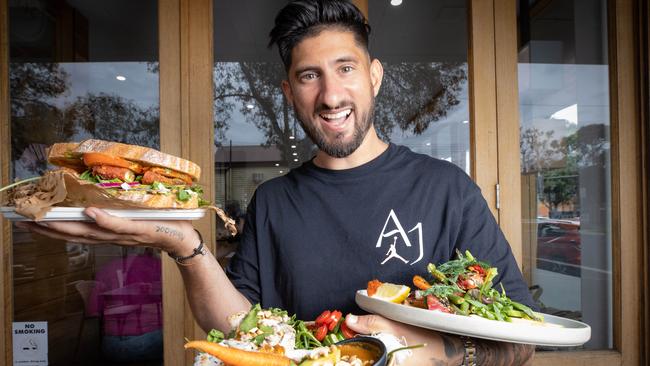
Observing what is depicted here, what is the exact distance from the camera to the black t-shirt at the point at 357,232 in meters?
1.58

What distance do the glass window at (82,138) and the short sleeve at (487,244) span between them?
7.82 feet

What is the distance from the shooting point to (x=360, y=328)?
1.02 metres

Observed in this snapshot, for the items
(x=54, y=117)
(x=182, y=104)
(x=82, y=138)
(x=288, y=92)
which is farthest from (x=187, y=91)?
(x=288, y=92)

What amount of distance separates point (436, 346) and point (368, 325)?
20 cm

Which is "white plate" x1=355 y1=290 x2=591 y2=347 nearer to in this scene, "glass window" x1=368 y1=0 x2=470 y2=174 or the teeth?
the teeth

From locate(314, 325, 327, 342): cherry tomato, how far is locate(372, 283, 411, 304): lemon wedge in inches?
6.5

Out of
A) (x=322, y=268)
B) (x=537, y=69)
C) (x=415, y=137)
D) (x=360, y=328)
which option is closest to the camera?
(x=360, y=328)

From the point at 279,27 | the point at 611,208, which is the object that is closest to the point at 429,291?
the point at 279,27

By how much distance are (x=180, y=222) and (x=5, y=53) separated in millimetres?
2779

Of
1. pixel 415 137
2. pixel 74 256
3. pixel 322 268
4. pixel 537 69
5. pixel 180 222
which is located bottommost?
pixel 74 256

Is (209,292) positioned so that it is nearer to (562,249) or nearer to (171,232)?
(171,232)

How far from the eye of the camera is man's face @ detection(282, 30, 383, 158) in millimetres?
1583

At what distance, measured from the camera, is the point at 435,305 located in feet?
3.50

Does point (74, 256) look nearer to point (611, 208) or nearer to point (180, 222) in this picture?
point (180, 222)
